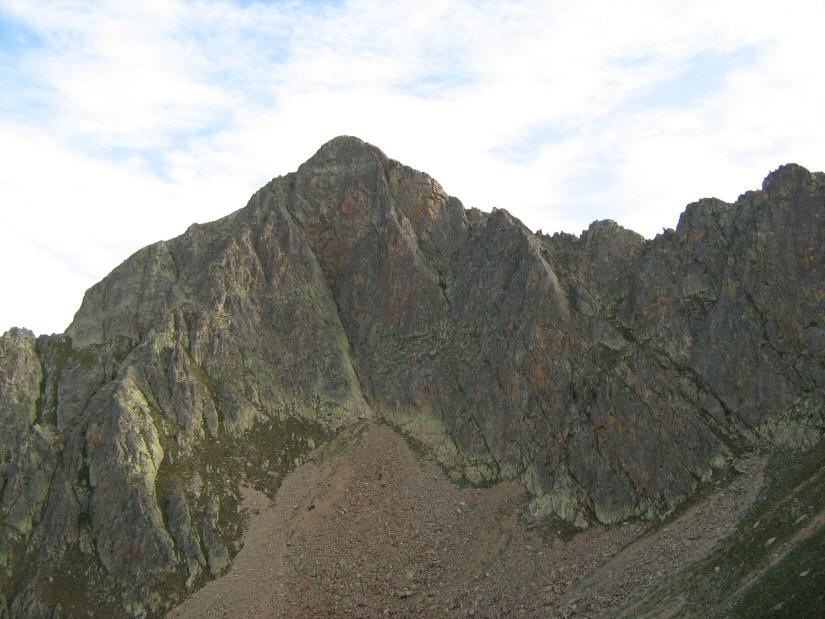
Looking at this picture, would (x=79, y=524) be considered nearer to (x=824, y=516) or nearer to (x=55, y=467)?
(x=55, y=467)

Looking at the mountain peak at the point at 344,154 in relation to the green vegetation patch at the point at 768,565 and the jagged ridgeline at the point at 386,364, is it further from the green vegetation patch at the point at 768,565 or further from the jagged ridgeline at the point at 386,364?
the green vegetation patch at the point at 768,565

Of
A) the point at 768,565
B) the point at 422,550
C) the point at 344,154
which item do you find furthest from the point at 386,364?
the point at 768,565

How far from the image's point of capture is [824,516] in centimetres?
3631

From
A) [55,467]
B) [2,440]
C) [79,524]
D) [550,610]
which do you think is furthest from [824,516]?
[2,440]

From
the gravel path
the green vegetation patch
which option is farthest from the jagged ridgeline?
the green vegetation patch

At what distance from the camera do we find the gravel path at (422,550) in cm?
4747

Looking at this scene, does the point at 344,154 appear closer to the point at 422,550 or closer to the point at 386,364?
the point at 386,364

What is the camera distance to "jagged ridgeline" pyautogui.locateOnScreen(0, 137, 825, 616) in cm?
5859

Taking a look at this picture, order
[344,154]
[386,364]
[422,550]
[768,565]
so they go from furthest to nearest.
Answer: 1. [344,154]
2. [386,364]
3. [422,550]
4. [768,565]

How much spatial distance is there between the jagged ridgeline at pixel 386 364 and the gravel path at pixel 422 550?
10.1ft

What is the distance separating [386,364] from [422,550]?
95.2 ft

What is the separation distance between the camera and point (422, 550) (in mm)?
57875

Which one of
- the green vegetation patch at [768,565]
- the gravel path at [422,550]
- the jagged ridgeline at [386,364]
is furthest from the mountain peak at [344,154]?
the green vegetation patch at [768,565]

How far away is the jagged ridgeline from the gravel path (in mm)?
3070
